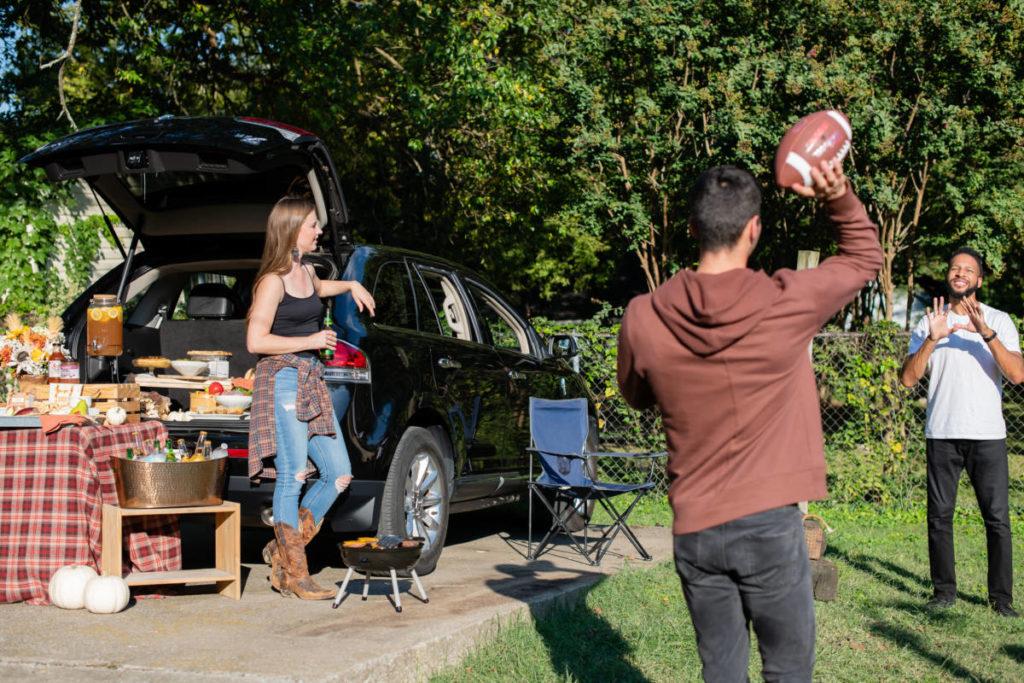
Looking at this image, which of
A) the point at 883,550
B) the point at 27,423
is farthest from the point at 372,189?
the point at 27,423

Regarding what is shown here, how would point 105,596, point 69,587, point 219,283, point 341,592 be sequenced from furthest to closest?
point 219,283 < point 341,592 < point 69,587 < point 105,596

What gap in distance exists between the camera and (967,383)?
6762 millimetres

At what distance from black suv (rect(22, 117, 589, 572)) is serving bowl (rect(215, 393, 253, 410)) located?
158 millimetres

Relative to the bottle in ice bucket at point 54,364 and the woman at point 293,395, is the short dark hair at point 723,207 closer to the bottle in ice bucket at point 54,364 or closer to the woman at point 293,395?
the woman at point 293,395

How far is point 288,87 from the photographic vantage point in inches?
648

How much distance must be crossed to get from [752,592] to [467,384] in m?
4.21

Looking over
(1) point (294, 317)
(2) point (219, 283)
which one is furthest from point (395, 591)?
(2) point (219, 283)

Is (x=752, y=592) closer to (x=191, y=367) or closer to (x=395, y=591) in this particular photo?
(x=395, y=591)

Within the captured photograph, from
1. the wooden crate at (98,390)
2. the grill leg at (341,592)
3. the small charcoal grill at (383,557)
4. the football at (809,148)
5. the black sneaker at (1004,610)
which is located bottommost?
the black sneaker at (1004,610)

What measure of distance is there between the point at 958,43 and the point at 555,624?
988 cm

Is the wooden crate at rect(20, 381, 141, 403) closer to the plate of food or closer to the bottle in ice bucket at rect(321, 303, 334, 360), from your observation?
the plate of food

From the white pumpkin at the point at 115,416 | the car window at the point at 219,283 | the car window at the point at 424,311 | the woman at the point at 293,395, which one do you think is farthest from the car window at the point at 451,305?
the white pumpkin at the point at 115,416

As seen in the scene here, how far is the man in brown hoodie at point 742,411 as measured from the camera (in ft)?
10.1

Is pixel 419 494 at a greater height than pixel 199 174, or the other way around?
pixel 199 174
